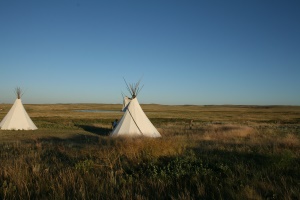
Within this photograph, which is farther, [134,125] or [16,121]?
[16,121]

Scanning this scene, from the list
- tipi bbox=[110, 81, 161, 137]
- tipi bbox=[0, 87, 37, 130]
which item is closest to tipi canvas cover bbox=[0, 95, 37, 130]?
tipi bbox=[0, 87, 37, 130]

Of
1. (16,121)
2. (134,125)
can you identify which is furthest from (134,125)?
(16,121)

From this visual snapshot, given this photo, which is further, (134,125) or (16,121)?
(16,121)

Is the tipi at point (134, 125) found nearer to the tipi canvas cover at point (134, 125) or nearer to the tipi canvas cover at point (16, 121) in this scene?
the tipi canvas cover at point (134, 125)

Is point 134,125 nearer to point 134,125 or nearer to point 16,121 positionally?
point 134,125

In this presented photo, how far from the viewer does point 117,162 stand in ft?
21.3

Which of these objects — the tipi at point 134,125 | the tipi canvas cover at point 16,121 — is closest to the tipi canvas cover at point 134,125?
the tipi at point 134,125

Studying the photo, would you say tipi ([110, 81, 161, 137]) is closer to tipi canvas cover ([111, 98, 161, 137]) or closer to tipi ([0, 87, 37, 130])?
tipi canvas cover ([111, 98, 161, 137])

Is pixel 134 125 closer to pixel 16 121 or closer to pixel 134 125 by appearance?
pixel 134 125

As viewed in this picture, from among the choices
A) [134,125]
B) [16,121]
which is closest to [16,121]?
[16,121]

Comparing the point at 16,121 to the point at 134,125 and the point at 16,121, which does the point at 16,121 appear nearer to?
the point at 16,121

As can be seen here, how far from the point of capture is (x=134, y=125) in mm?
18969

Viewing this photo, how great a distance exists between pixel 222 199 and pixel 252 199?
39 centimetres

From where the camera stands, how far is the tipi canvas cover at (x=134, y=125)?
18625mm
